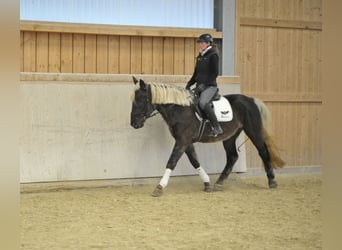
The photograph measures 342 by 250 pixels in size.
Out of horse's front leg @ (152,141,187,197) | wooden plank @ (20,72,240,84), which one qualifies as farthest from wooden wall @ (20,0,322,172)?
horse's front leg @ (152,141,187,197)

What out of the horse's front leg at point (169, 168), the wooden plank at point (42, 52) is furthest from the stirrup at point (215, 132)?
the wooden plank at point (42, 52)

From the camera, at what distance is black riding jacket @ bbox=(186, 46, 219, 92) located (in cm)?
697

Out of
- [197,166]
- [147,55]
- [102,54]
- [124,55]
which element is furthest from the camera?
[147,55]

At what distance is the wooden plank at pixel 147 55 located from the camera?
8227 millimetres

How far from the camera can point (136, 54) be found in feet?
26.9

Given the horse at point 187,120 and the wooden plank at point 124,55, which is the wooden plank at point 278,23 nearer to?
the horse at point 187,120

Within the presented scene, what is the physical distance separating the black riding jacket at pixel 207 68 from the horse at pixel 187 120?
9.8 inches

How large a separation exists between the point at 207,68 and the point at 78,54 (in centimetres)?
201

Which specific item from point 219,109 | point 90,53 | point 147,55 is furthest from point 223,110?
point 90,53

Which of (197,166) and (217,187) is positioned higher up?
(197,166)

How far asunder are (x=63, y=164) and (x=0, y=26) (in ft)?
21.6

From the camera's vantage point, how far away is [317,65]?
948 cm

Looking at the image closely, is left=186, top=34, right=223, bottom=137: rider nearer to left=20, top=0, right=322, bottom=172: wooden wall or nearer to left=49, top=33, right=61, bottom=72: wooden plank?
left=20, top=0, right=322, bottom=172: wooden wall

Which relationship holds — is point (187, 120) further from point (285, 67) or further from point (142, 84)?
point (285, 67)
